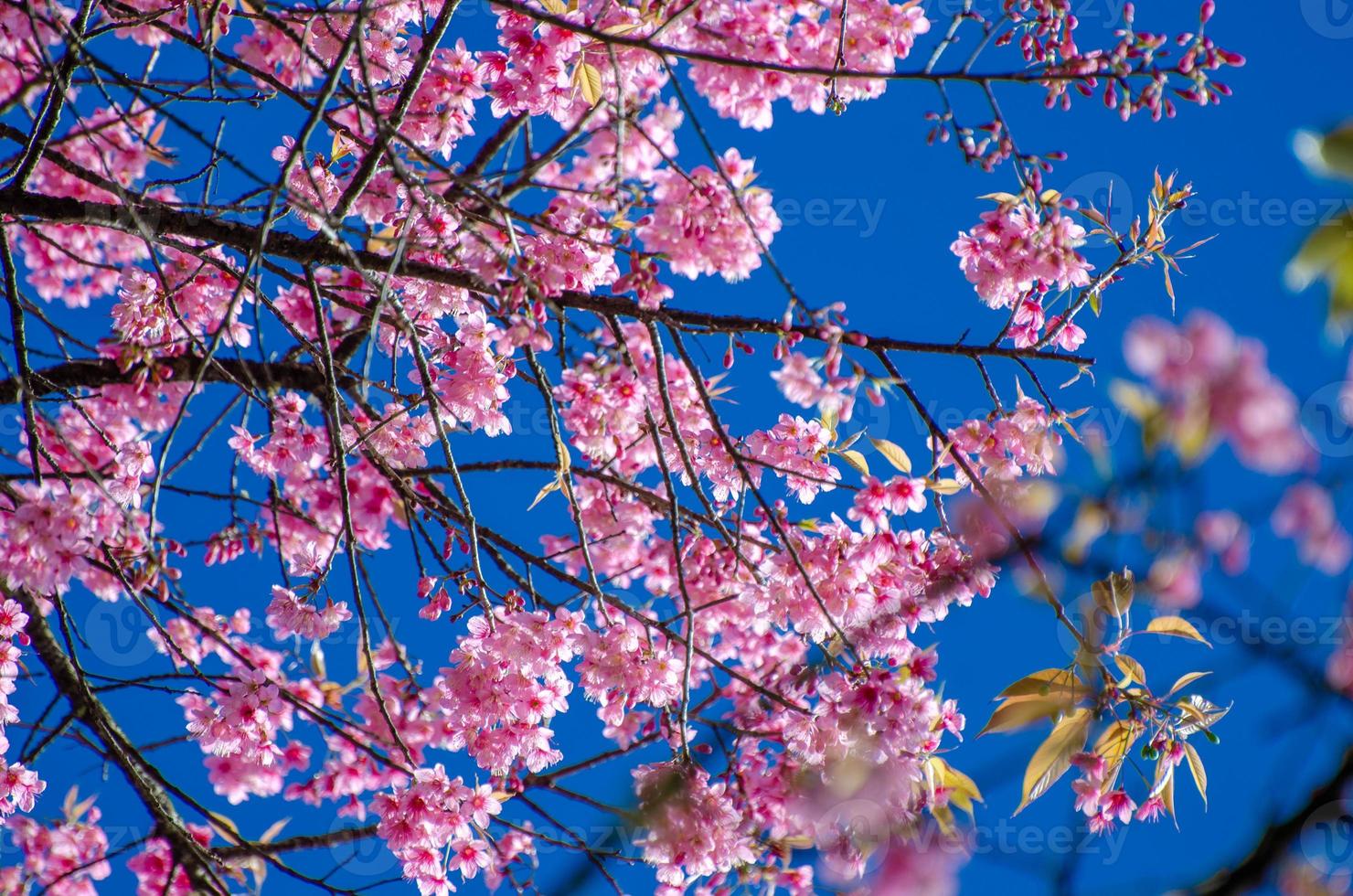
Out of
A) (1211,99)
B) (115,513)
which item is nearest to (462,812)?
(115,513)

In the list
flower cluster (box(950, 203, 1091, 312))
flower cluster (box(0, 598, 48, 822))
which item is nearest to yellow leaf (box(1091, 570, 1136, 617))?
flower cluster (box(950, 203, 1091, 312))

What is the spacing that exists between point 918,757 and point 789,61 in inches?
62.0

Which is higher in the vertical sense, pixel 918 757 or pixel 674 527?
pixel 674 527

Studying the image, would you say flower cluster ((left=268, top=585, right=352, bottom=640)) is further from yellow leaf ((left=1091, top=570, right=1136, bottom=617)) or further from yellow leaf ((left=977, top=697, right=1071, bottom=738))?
yellow leaf ((left=1091, top=570, right=1136, bottom=617))

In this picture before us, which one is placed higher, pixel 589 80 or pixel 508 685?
pixel 589 80

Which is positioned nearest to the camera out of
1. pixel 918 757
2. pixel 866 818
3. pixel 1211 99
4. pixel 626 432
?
pixel 866 818

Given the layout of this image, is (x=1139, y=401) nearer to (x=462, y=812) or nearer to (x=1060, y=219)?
(x=1060, y=219)

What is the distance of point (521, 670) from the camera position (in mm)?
2252

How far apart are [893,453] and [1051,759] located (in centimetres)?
71

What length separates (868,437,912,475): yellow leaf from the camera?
2168 millimetres

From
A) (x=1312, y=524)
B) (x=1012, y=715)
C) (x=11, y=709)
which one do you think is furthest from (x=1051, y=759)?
(x=11, y=709)

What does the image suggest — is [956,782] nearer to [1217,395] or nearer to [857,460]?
[857,460]

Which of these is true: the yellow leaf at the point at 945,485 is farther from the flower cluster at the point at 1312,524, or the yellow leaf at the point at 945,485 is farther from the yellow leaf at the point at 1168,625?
the flower cluster at the point at 1312,524

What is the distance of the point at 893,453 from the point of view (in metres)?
2.19
